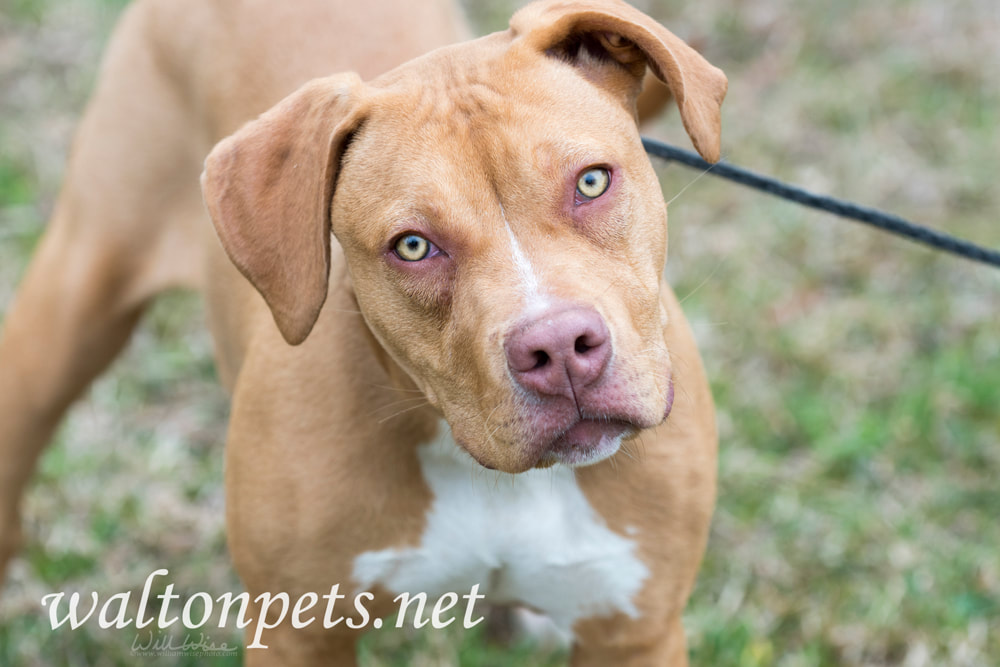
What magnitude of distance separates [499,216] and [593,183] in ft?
0.76

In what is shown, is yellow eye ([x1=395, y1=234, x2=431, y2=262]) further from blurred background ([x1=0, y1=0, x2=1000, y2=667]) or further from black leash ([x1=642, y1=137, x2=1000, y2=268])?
blurred background ([x1=0, y1=0, x2=1000, y2=667])

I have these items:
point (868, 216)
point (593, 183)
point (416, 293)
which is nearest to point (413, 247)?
point (416, 293)

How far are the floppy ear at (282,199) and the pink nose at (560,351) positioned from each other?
0.61 metres

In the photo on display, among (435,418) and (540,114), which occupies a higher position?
(540,114)

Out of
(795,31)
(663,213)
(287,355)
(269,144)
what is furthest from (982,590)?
(795,31)

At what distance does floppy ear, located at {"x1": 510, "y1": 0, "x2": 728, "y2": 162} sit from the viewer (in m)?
2.95

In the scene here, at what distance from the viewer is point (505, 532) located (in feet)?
11.1

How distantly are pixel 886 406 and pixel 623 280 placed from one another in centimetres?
297

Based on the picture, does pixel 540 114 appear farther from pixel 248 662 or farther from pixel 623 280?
pixel 248 662

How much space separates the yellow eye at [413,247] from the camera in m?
2.86

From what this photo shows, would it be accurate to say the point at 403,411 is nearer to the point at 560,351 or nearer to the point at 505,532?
the point at 505,532

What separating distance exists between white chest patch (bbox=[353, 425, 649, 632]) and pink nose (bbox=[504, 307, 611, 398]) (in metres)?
0.73

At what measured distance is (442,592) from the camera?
11.8 feet

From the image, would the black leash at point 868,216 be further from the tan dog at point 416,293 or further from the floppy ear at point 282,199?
the floppy ear at point 282,199
